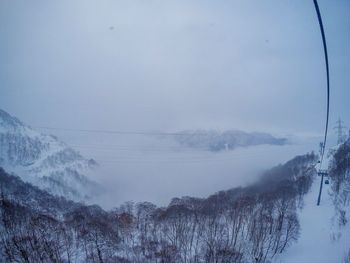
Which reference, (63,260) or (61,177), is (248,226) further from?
(61,177)

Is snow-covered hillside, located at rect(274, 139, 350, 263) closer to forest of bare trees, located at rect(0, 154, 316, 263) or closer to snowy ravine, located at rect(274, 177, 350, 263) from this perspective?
snowy ravine, located at rect(274, 177, 350, 263)

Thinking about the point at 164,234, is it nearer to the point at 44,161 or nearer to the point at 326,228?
the point at 326,228

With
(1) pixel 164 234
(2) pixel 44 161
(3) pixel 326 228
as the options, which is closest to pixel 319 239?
(3) pixel 326 228

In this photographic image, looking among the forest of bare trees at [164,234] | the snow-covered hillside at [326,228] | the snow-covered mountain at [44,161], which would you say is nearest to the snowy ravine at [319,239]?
the snow-covered hillside at [326,228]

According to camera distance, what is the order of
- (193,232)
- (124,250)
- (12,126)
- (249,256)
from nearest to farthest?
1. (249,256)
2. (124,250)
3. (193,232)
4. (12,126)

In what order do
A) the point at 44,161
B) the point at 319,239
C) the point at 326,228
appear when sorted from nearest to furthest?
the point at 319,239, the point at 326,228, the point at 44,161

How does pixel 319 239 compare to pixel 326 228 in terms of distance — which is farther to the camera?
pixel 326 228

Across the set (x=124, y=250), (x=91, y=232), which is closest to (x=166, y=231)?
(x=124, y=250)
